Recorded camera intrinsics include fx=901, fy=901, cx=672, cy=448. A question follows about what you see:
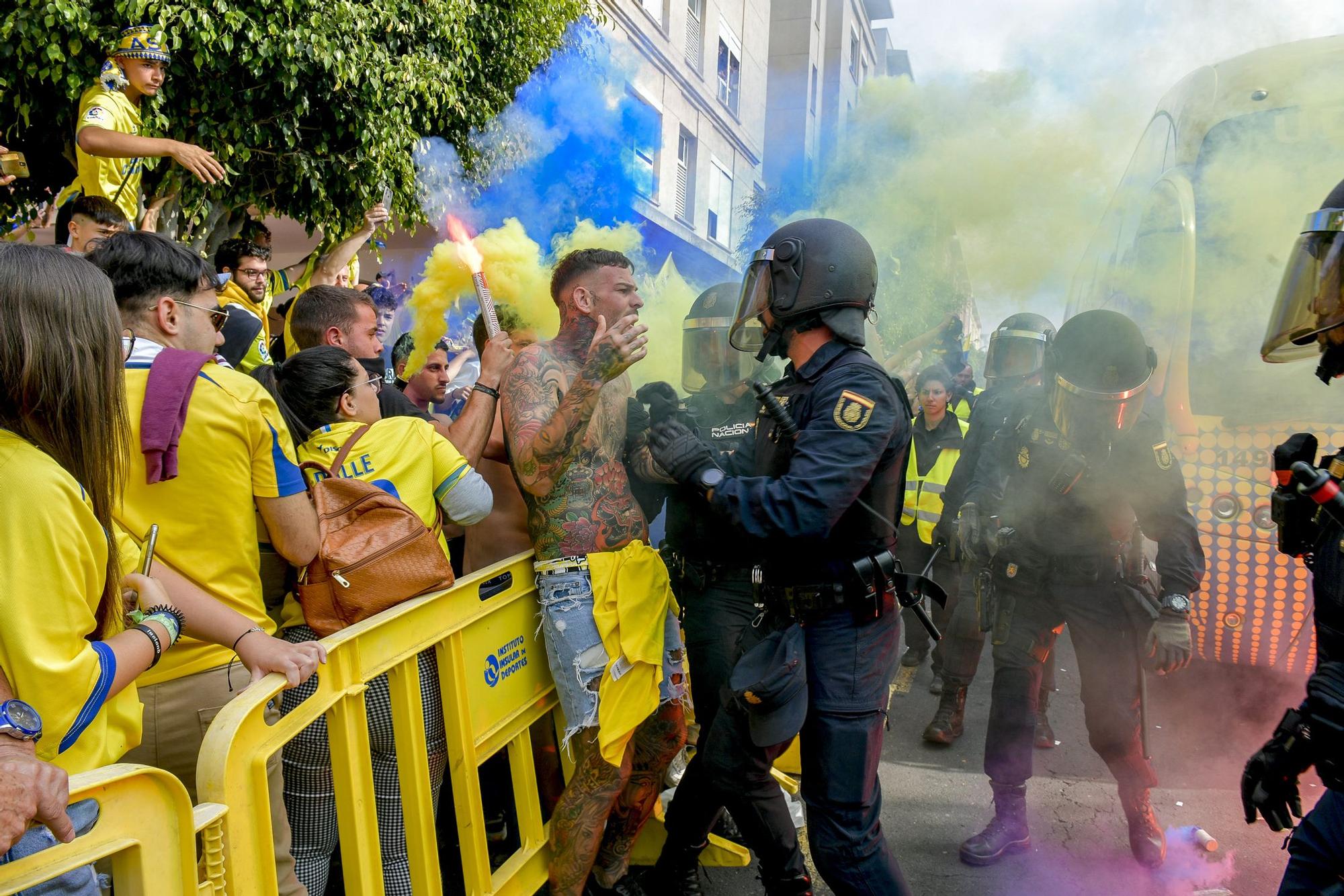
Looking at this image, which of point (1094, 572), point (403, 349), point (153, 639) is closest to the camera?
point (153, 639)

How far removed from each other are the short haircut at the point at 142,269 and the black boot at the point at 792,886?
231cm

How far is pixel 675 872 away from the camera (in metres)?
2.96

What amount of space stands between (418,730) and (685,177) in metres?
10.4

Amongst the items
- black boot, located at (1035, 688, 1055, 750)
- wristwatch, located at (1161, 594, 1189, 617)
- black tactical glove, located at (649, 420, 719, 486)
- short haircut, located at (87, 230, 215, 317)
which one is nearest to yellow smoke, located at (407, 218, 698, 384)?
black tactical glove, located at (649, 420, 719, 486)

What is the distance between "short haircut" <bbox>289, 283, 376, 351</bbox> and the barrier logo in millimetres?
1350

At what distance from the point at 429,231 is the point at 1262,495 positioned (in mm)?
7545

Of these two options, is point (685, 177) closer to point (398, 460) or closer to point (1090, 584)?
point (1090, 584)

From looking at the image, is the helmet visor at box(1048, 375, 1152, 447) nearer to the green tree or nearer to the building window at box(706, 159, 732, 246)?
the building window at box(706, 159, 732, 246)

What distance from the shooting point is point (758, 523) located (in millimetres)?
2461

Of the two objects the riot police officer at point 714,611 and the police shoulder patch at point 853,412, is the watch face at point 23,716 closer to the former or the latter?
the riot police officer at point 714,611

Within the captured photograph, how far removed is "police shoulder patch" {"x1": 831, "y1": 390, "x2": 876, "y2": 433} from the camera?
2.46 metres

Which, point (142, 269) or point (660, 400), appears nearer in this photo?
point (142, 269)

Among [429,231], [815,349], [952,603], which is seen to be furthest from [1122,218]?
[429,231]

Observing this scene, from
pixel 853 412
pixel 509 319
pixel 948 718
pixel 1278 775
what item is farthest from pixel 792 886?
pixel 509 319
